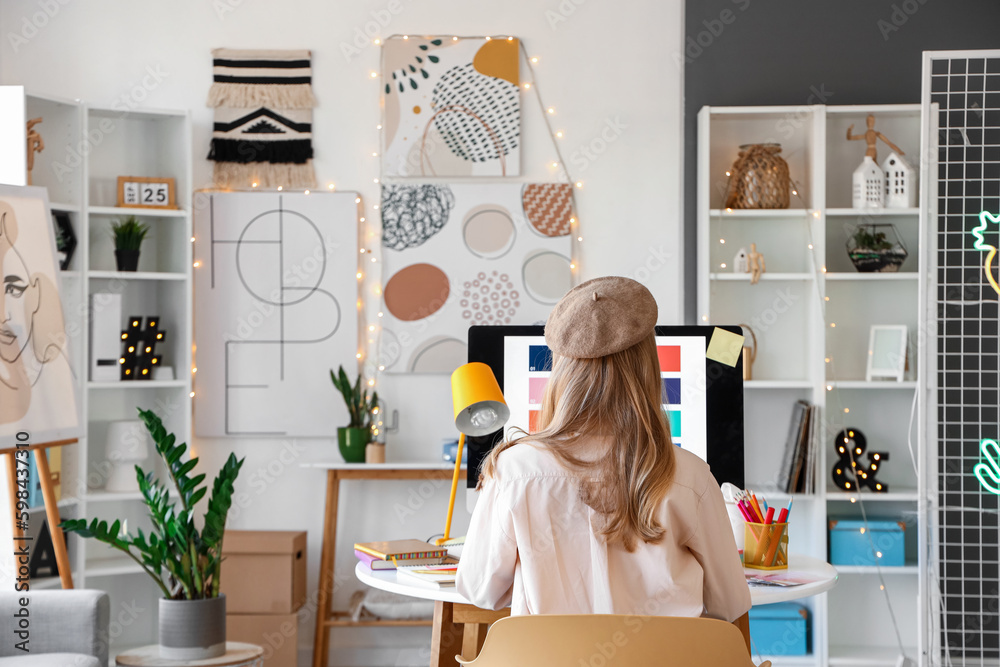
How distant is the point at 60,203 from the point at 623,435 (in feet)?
9.82

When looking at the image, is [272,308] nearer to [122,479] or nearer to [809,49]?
[122,479]

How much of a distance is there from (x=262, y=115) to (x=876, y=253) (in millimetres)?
2647

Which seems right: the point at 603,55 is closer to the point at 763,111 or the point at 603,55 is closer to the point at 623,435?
the point at 763,111

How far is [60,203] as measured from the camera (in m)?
3.64

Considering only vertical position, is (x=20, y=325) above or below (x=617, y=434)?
above

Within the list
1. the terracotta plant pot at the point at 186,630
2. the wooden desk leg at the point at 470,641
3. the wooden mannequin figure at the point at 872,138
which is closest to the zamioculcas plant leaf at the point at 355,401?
the terracotta plant pot at the point at 186,630

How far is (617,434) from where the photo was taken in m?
1.47

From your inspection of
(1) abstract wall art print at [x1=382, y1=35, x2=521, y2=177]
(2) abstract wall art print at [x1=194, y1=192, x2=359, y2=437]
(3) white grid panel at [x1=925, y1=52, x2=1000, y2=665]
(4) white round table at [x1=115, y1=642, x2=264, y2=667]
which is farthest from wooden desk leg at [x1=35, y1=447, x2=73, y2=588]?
(3) white grid panel at [x1=925, y1=52, x2=1000, y2=665]

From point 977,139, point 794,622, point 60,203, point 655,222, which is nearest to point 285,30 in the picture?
point 60,203

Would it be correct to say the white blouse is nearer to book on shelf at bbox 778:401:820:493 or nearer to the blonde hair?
the blonde hair

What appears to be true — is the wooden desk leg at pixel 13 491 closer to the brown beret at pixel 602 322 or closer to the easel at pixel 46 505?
the easel at pixel 46 505

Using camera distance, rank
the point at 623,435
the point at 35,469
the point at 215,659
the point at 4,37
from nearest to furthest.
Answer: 1. the point at 623,435
2. the point at 215,659
3. the point at 35,469
4. the point at 4,37

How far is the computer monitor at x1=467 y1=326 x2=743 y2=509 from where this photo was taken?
2.27 metres

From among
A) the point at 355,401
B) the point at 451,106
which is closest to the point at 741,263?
the point at 451,106
